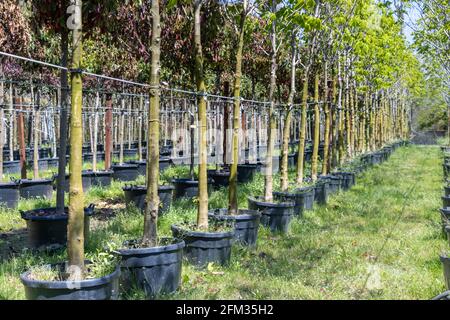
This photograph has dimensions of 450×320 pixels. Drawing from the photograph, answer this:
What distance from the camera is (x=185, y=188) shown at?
881 cm

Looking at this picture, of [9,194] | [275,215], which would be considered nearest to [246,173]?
[275,215]

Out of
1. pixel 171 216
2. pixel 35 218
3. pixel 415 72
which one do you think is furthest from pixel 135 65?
pixel 415 72

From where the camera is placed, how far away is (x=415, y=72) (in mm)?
27188

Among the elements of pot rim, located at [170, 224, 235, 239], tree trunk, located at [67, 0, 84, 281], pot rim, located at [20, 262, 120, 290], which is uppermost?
tree trunk, located at [67, 0, 84, 281]

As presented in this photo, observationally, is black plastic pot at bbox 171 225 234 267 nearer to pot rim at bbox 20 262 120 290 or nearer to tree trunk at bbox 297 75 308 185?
pot rim at bbox 20 262 120 290

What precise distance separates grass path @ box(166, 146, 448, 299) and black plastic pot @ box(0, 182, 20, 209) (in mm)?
3817

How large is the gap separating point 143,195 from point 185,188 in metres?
1.21

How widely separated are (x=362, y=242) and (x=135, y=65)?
8.71 meters

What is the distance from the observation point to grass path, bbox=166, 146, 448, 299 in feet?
14.3

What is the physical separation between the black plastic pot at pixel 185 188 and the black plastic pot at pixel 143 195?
1037 mm

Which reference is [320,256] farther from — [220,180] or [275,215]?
[220,180]

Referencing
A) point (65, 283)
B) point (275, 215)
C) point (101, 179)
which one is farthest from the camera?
point (101, 179)

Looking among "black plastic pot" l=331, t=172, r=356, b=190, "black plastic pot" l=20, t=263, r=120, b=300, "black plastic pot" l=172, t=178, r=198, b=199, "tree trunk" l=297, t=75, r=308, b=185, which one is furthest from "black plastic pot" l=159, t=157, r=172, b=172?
"black plastic pot" l=20, t=263, r=120, b=300

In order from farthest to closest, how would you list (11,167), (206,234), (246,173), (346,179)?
(11,167)
(346,179)
(246,173)
(206,234)
